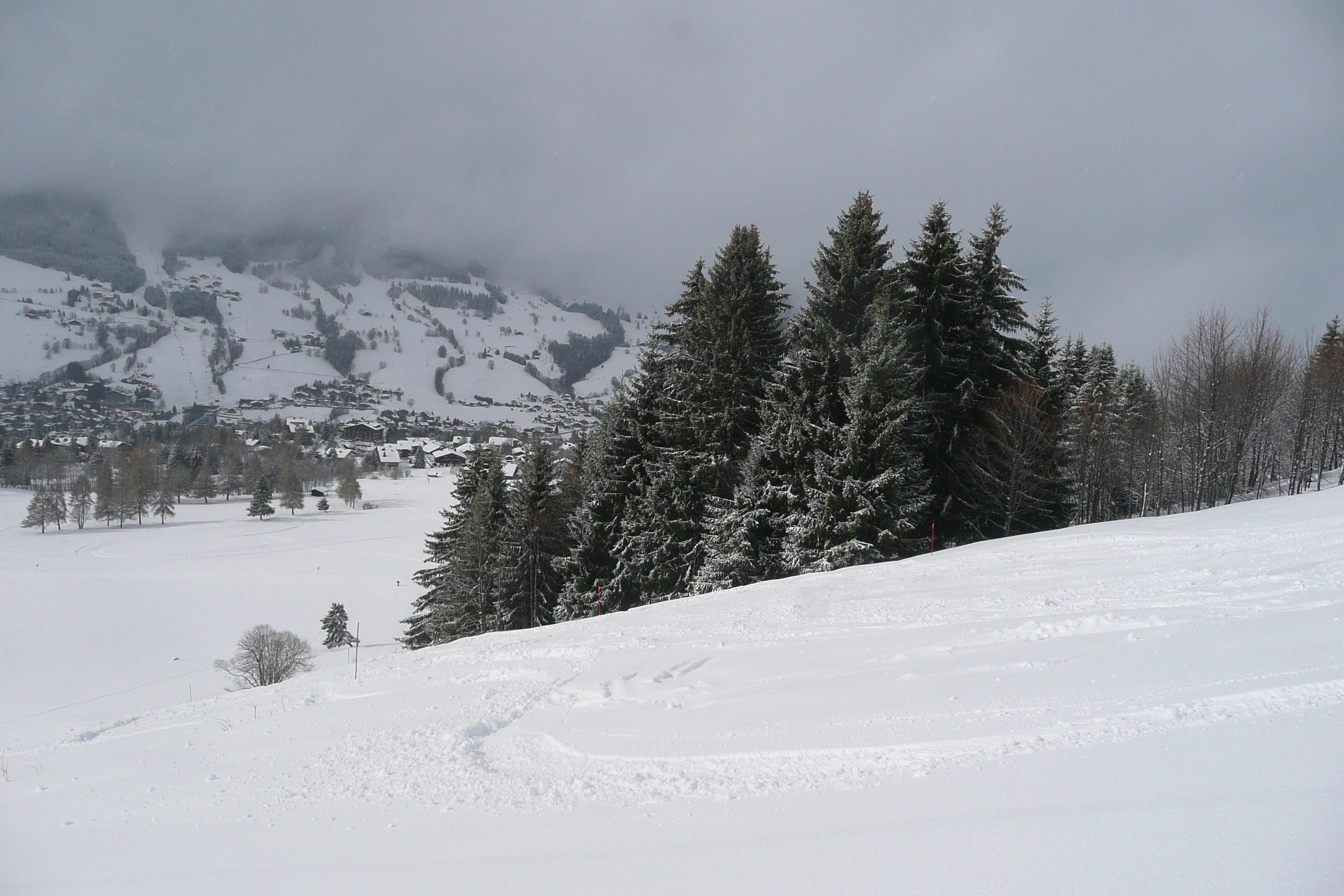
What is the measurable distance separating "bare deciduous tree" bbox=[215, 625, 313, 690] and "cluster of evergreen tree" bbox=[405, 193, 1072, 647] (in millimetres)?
16923

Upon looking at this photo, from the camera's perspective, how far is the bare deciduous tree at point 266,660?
34188 mm

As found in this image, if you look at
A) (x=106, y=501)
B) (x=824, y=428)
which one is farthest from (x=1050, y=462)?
(x=106, y=501)

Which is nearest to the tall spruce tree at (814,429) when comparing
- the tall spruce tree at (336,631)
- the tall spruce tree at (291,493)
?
the tall spruce tree at (336,631)

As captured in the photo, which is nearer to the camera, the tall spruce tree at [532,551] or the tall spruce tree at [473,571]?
the tall spruce tree at [532,551]

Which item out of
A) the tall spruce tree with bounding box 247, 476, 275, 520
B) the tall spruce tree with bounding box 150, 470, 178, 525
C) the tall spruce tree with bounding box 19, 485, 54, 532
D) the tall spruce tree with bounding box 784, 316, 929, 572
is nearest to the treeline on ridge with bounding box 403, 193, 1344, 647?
the tall spruce tree with bounding box 784, 316, 929, 572

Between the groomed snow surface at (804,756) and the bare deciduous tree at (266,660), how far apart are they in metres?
26.7

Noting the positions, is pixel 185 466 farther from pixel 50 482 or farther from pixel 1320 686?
pixel 1320 686

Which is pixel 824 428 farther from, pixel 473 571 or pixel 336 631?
pixel 336 631

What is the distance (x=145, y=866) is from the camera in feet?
14.9

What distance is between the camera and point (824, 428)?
19656mm

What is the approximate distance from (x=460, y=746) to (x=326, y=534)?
311 ft

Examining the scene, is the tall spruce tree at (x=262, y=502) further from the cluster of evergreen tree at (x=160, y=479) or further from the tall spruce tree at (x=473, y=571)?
the tall spruce tree at (x=473, y=571)

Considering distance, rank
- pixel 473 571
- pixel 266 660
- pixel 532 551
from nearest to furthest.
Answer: pixel 532 551, pixel 473 571, pixel 266 660

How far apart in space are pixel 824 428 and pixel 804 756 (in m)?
15.5
